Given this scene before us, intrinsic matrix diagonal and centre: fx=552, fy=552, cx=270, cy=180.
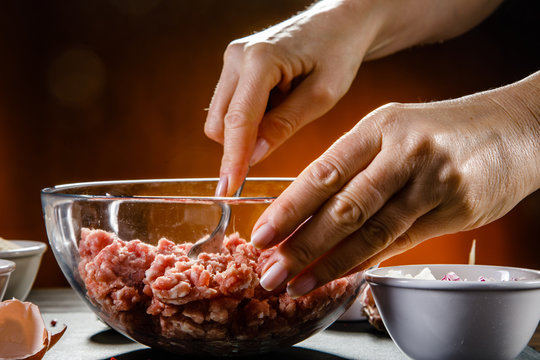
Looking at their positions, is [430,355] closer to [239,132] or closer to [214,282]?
[214,282]

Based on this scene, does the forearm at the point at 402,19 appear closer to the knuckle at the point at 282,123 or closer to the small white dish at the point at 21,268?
the knuckle at the point at 282,123

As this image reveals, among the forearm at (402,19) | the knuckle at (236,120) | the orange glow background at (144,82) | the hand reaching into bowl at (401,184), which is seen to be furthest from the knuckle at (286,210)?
the orange glow background at (144,82)

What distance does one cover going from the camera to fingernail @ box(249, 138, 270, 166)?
1017mm

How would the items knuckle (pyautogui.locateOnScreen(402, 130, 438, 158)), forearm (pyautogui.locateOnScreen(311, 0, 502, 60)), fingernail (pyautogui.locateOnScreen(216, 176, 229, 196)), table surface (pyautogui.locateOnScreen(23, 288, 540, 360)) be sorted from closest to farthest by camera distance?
knuckle (pyautogui.locateOnScreen(402, 130, 438, 158)) → table surface (pyautogui.locateOnScreen(23, 288, 540, 360)) → fingernail (pyautogui.locateOnScreen(216, 176, 229, 196)) → forearm (pyautogui.locateOnScreen(311, 0, 502, 60))

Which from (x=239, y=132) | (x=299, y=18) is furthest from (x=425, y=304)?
(x=299, y=18)

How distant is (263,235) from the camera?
1.91ft

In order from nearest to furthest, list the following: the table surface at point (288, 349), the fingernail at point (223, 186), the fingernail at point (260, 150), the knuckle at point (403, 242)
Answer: the knuckle at point (403, 242)
the table surface at point (288, 349)
the fingernail at point (223, 186)
the fingernail at point (260, 150)

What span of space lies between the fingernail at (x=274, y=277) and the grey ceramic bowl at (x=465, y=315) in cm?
20

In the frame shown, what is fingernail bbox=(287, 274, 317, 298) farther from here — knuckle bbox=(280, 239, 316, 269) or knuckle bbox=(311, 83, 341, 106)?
knuckle bbox=(311, 83, 341, 106)

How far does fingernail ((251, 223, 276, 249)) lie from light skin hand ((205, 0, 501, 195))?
1.06 ft

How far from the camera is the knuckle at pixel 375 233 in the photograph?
613mm

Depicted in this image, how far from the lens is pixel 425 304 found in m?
0.70

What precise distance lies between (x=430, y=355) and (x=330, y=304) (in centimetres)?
15

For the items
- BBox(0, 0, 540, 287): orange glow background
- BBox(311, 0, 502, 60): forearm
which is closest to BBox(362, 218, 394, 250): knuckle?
BBox(311, 0, 502, 60): forearm
